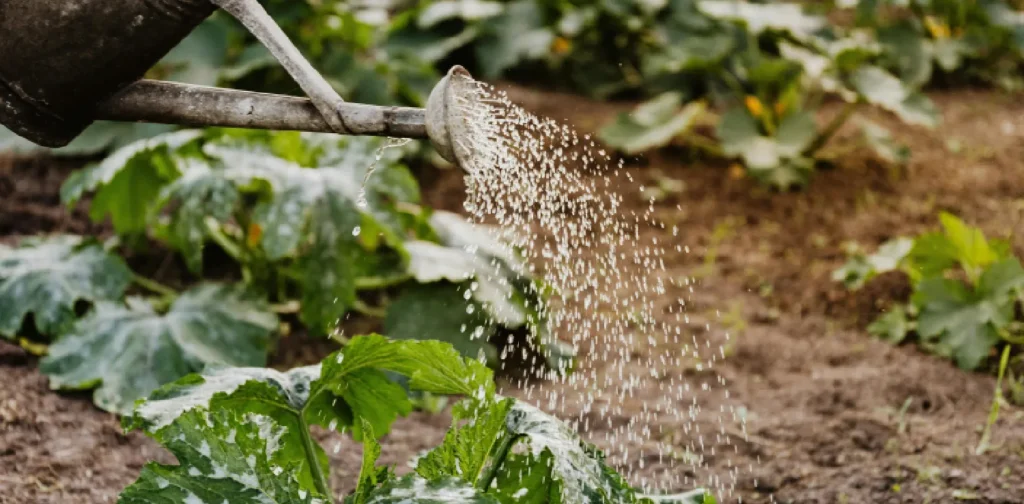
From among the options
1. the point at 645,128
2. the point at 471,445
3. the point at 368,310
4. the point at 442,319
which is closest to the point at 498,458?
the point at 471,445

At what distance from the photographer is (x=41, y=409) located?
8.09ft

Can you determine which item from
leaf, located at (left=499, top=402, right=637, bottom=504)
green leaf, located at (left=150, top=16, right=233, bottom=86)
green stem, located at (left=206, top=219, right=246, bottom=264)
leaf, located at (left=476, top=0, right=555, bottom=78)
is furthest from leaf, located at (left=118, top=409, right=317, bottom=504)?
leaf, located at (left=476, top=0, right=555, bottom=78)

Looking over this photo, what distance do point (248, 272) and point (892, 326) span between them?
186 centimetres

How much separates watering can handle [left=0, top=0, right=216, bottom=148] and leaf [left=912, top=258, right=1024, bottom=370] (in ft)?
7.06

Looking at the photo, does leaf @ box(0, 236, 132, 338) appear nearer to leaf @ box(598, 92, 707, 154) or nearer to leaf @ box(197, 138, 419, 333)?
leaf @ box(197, 138, 419, 333)

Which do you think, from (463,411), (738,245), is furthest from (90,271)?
(738,245)

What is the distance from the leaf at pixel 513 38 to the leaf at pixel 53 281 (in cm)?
241

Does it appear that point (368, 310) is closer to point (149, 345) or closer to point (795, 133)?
point (149, 345)

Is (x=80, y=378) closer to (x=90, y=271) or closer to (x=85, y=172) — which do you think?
(x=90, y=271)

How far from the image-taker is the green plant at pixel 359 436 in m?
1.52

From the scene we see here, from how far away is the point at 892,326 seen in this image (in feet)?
10.4

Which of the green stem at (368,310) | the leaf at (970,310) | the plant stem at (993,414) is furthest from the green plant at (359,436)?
the leaf at (970,310)

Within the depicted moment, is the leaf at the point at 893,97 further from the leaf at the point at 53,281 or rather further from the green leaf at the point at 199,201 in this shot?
the leaf at the point at 53,281

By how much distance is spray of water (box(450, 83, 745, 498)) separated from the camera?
238 cm
